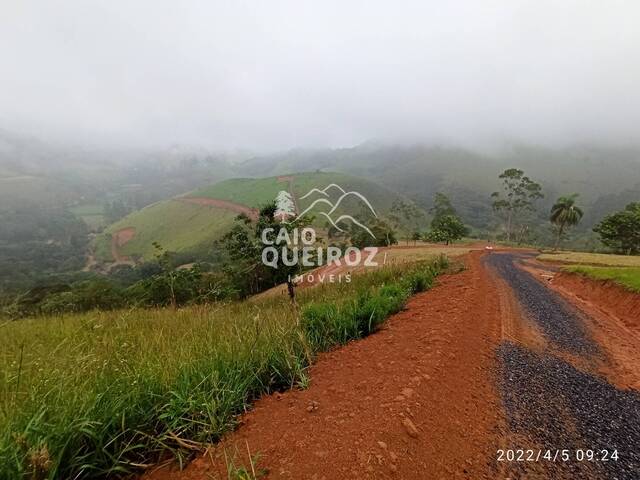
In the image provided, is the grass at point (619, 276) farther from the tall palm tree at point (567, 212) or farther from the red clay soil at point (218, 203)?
the red clay soil at point (218, 203)

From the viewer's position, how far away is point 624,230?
49.5 m

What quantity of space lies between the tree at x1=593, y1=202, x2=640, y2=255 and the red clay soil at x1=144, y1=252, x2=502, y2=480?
61.6 metres

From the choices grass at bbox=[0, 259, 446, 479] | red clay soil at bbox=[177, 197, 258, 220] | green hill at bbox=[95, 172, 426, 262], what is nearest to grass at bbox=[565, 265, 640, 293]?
grass at bbox=[0, 259, 446, 479]

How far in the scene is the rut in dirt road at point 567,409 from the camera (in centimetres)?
296

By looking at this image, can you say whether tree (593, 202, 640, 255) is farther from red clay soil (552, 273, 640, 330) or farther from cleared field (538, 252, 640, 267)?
red clay soil (552, 273, 640, 330)

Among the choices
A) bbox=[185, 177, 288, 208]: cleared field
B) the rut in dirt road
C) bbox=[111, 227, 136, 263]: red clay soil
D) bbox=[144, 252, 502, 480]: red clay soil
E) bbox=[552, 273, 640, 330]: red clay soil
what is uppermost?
bbox=[144, 252, 502, 480]: red clay soil

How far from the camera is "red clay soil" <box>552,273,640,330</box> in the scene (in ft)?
29.6

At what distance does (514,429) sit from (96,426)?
373cm

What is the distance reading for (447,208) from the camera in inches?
3420

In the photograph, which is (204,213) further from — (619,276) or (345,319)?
(345,319)

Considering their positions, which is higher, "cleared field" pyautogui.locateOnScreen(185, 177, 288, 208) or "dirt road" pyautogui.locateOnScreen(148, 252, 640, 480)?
"dirt road" pyautogui.locateOnScreen(148, 252, 640, 480)

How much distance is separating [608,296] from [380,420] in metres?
11.8

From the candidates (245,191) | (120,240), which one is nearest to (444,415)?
(120,240)

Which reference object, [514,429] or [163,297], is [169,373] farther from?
[163,297]
